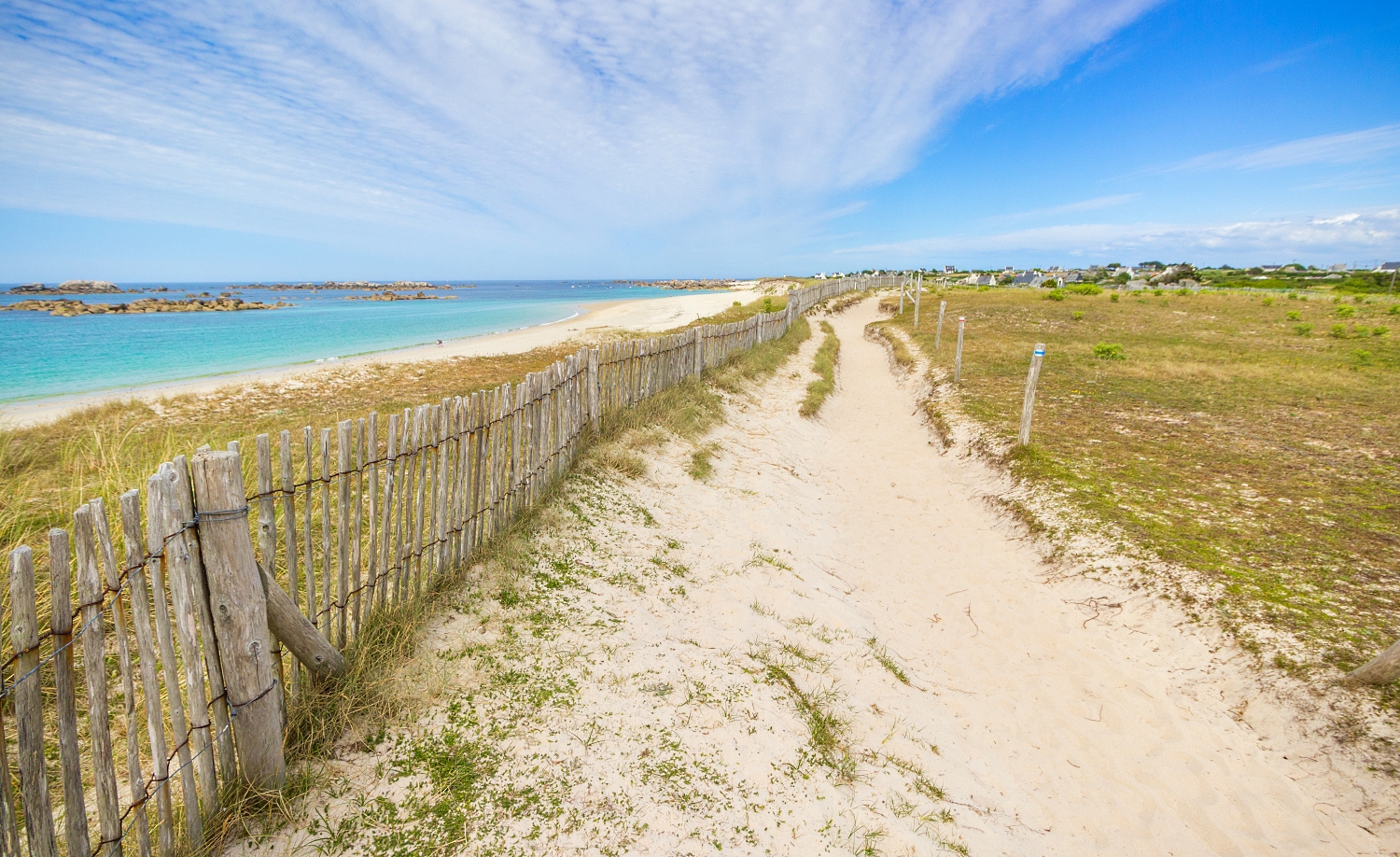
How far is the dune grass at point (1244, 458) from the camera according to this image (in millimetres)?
5316

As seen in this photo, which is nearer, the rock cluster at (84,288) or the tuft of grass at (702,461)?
the tuft of grass at (702,461)

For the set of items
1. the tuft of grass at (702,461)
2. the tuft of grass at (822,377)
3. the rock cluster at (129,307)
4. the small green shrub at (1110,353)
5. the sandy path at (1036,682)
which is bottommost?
the sandy path at (1036,682)

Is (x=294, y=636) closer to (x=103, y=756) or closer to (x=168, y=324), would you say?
(x=103, y=756)

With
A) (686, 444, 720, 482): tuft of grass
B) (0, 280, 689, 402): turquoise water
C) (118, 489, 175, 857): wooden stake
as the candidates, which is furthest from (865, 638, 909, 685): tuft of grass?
(0, 280, 689, 402): turquoise water

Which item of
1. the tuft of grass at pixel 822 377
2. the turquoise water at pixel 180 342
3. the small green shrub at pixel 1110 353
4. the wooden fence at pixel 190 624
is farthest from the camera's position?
the turquoise water at pixel 180 342

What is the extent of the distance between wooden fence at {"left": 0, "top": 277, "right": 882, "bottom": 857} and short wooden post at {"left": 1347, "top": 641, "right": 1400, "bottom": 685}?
6.78 m

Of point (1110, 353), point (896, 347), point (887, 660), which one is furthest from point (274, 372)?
point (1110, 353)

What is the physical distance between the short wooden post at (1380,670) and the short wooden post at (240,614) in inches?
271

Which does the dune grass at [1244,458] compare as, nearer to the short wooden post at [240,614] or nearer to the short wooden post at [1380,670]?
the short wooden post at [1380,670]

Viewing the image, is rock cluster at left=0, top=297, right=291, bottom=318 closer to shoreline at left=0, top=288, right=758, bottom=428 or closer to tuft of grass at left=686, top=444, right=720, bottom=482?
shoreline at left=0, top=288, right=758, bottom=428

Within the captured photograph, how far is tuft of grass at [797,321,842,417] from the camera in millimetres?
12891

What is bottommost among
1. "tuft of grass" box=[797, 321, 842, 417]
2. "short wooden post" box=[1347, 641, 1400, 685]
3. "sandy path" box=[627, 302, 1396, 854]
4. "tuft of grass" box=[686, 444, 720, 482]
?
"sandy path" box=[627, 302, 1396, 854]

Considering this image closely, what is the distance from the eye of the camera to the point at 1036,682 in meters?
4.98

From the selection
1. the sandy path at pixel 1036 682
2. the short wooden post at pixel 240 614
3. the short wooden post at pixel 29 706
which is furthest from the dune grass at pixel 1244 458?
the short wooden post at pixel 29 706
